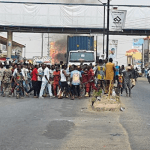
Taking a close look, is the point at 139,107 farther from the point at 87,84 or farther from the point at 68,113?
the point at 87,84

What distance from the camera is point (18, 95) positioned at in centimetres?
1894

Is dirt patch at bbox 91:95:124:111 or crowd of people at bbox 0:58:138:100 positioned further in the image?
crowd of people at bbox 0:58:138:100

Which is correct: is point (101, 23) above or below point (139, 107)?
above

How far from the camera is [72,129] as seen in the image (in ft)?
33.0

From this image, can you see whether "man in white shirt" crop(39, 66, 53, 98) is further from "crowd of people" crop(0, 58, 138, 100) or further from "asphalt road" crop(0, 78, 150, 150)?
"asphalt road" crop(0, 78, 150, 150)

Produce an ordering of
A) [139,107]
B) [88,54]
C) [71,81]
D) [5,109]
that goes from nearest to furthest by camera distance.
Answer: [5,109] < [139,107] < [71,81] < [88,54]

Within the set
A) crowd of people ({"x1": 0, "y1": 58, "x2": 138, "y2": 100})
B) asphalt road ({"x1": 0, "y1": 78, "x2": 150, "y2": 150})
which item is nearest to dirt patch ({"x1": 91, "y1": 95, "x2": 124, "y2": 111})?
asphalt road ({"x1": 0, "y1": 78, "x2": 150, "y2": 150})

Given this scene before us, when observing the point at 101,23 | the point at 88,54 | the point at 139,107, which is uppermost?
the point at 101,23

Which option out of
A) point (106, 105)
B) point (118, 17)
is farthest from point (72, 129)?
point (118, 17)

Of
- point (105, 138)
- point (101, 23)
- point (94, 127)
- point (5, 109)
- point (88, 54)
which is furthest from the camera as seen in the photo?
point (101, 23)

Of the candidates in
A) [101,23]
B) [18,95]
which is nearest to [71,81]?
[18,95]

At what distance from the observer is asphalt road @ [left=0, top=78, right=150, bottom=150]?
804cm

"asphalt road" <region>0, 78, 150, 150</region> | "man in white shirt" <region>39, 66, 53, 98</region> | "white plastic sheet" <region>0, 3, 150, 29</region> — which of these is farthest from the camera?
"white plastic sheet" <region>0, 3, 150, 29</region>

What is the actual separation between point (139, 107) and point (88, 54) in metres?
12.2
